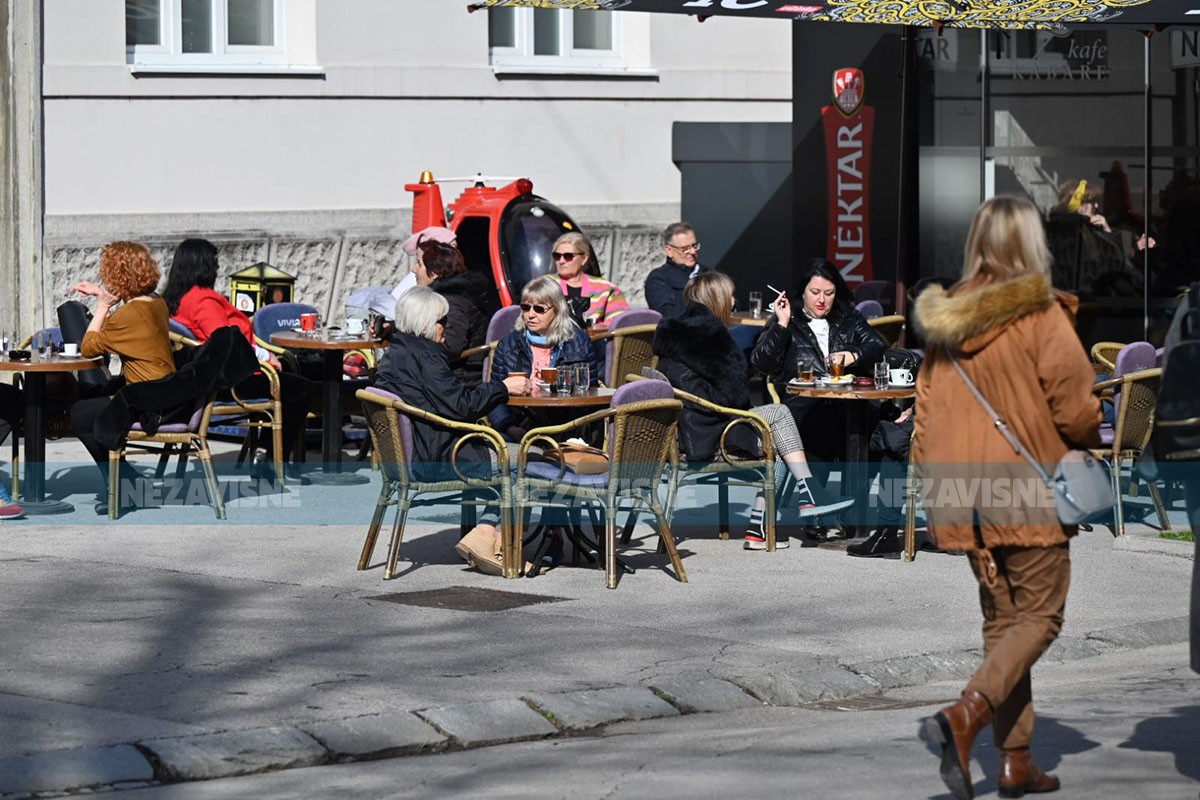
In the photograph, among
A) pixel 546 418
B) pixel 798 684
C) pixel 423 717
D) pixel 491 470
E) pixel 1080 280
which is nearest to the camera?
pixel 423 717

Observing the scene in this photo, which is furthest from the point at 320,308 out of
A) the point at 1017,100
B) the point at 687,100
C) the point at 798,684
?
the point at 798,684

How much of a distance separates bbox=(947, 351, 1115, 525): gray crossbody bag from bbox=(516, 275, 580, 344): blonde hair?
4741 millimetres

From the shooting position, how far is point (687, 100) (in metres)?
21.1

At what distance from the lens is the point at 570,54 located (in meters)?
20.8

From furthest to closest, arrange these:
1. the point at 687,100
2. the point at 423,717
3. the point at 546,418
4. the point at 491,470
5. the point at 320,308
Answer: the point at 687,100
the point at 320,308
the point at 546,418
the point at 491,470
the point at 423,717

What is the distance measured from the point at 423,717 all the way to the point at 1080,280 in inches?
443

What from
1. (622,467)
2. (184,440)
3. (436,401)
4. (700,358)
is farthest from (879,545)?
(184,440)

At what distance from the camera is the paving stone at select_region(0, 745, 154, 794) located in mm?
6066

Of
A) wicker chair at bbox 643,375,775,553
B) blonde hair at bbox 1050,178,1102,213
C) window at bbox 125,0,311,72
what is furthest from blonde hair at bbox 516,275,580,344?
window at bbox 125,0,311,72

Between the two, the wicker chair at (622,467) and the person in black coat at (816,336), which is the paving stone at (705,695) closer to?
the wicker chair at (622,467)

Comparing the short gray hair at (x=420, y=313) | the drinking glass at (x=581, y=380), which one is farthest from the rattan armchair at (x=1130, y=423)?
the short gray hair at (x=420, y=313)

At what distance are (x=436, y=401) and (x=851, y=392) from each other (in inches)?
86.0

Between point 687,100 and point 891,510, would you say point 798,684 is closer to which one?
point 891,510

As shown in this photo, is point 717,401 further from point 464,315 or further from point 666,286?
point 666,286
